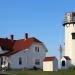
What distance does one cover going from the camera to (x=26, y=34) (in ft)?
251

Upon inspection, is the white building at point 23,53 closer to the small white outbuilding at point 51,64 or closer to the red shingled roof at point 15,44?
the red shingled roof at point 15,44

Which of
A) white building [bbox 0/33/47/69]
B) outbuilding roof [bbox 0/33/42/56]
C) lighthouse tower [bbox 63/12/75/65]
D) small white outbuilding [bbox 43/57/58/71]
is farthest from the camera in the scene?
outbuilding roof [bbox 0/33/42/56]

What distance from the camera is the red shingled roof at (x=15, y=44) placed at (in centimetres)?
7406

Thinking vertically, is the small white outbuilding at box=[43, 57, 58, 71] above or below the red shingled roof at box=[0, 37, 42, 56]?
below

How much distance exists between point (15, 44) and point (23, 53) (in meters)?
5.32

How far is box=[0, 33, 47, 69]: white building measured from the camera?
2844 inches

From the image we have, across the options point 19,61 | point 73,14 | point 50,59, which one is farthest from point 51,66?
point 73,14

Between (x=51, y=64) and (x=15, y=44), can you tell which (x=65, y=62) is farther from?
(x=15, y=44)

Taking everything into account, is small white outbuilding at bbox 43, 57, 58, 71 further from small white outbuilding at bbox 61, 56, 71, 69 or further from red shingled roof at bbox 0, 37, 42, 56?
red shingled roof at bbox 0, 37, 42, 56

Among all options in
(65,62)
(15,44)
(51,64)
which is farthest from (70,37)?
(15,44)

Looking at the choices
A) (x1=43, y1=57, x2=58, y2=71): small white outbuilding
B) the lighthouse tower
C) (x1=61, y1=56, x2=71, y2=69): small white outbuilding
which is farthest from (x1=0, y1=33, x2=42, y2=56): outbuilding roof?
(x1=61, y1=56, x2=71, y2=69): small white outbuilding

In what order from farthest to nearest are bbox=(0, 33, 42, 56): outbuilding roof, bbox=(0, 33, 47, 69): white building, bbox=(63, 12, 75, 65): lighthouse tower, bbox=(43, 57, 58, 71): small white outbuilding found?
bbox=(0, 33, 42, 56): outbuilding roof → bbox=(0, 33, 47, 69): white building → bbox=(63, 12, 75, 65): lighthouse tower → bbox=(43, 57, 58, 71): small white outbuilding

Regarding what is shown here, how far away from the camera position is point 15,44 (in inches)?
3056

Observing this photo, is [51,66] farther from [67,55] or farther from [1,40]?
[1,40]
